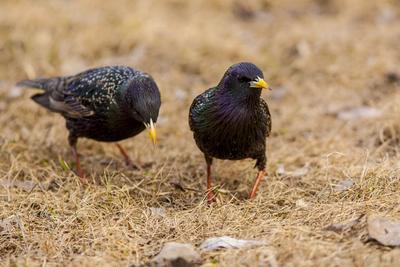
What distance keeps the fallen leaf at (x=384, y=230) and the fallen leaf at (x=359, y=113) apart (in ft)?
9.09

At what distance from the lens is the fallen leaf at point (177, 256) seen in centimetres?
359

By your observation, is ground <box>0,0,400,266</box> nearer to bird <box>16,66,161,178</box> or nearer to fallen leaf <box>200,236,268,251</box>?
fallen leaf <box>200,236,268,251</box>

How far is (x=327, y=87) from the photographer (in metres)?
7.32

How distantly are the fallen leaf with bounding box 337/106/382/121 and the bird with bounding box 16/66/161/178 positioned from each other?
2263 mm

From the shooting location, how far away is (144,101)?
492cm

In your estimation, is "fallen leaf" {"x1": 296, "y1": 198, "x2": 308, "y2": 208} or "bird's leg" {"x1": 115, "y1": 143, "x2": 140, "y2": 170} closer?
"fallen leaf" {"x1": 296, "y1": 198, "x2": 308, "y2": 208}

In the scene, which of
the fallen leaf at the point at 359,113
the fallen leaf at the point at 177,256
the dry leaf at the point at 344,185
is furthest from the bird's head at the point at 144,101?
the fallen leaf at the point at 359,113

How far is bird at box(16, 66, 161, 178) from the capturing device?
4.98 m

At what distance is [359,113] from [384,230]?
10.1 ft

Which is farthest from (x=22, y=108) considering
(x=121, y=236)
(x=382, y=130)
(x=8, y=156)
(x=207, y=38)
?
(x=382, y=130)

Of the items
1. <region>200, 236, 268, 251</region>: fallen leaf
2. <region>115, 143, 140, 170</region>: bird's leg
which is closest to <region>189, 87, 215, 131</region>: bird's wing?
<region>115, 143, 140, 170</region>: bird's leg

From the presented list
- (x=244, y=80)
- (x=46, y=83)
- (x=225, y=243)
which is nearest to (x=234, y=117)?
(x=244, y=80)

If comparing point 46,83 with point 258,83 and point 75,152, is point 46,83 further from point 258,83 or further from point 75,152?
point 258,83

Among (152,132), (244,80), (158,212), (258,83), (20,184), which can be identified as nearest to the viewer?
(258,83)
